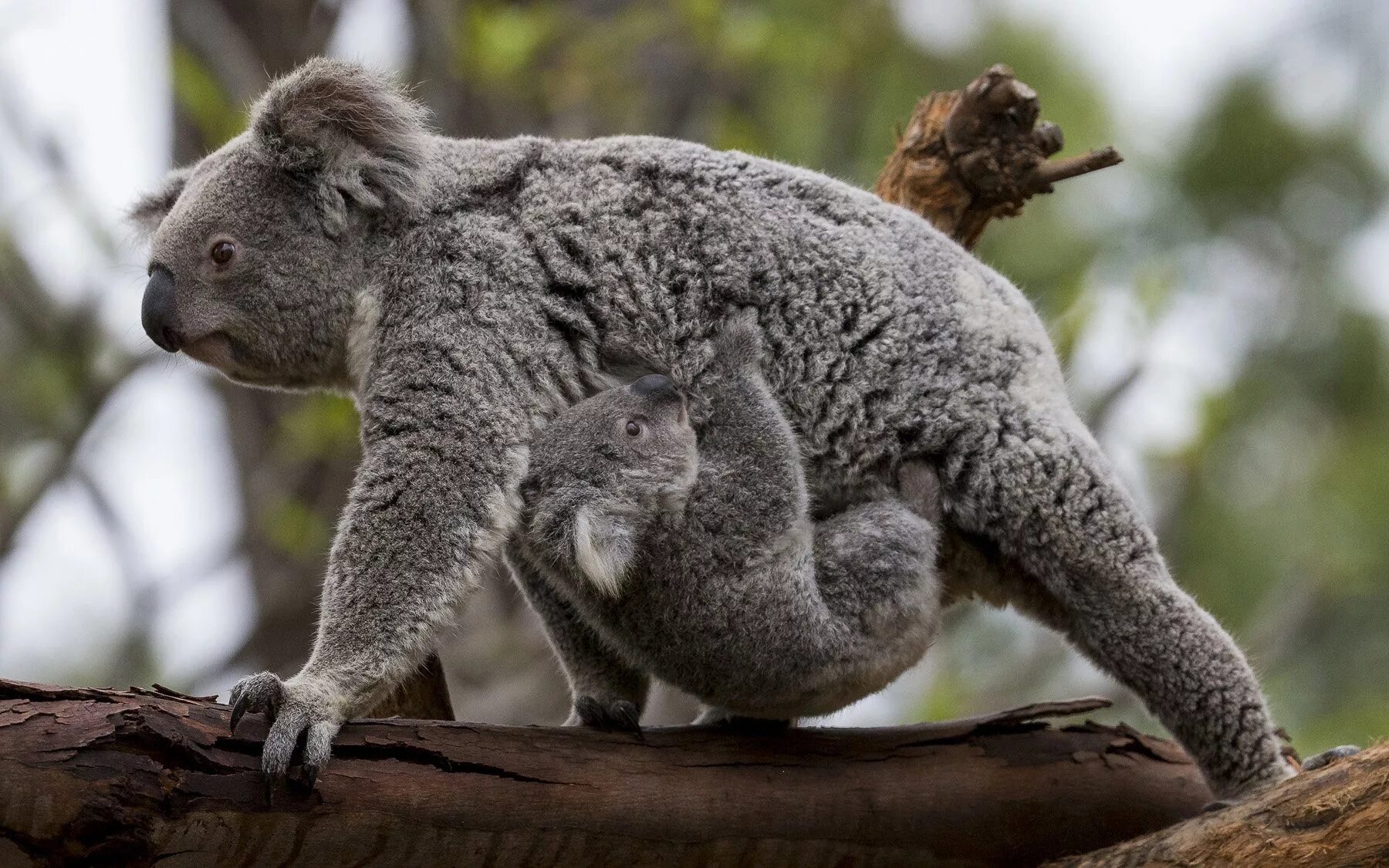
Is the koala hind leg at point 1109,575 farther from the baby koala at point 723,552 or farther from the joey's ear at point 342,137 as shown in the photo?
the joey's ear at point 342,137

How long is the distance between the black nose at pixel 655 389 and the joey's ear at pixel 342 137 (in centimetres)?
83

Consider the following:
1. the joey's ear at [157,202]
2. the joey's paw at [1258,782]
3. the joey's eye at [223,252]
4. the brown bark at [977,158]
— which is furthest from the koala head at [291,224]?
the joey's paw at [1258,782]

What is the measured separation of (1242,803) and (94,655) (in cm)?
910

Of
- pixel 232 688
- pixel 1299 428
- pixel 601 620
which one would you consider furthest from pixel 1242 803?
pixel 1299 428

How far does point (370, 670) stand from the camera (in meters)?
3.09

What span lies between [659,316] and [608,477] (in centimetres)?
54

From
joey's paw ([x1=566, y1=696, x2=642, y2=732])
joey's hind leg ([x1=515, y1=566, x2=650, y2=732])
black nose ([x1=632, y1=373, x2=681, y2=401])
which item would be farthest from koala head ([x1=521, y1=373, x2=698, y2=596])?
joey's hind leg ([x1=515, y1=566, x2=650, y2=732])

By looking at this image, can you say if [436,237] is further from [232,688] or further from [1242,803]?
[1242,803]

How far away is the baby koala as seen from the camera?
334 centimetres

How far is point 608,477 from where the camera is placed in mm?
3355

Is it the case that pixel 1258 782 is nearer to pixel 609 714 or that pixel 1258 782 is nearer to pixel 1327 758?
pixel 1327 758

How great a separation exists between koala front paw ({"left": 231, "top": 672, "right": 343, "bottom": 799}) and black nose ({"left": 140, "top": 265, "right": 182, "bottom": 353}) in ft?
3.67

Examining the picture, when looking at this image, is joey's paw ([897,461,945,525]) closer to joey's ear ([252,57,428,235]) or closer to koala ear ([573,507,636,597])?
koala ear ([573,507,636,597])

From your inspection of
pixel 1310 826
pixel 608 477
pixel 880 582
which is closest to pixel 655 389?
pixel 608 477
